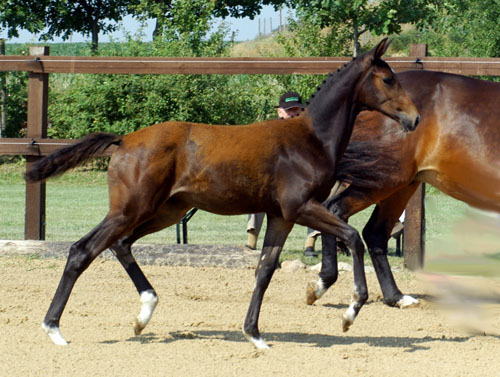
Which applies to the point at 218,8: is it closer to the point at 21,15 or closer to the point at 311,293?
the point at 21,15

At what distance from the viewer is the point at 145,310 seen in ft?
16.5

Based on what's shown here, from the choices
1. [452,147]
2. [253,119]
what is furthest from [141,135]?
[253,119]

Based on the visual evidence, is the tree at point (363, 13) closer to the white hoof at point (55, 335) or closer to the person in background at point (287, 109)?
the person in background at point (287, 109)

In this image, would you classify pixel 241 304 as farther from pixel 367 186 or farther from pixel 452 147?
pixel 452 147

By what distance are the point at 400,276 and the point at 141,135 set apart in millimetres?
3544

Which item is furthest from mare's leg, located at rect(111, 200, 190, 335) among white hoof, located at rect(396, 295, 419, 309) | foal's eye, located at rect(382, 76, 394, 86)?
white hoof, located at rect(396, 295, 419, 309)

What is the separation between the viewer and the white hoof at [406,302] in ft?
20.5

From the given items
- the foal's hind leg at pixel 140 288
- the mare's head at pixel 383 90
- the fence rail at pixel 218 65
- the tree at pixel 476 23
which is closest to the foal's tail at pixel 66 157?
the foal's hind leg at pixel 140 288

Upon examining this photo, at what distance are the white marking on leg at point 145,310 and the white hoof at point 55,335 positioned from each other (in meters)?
0.48

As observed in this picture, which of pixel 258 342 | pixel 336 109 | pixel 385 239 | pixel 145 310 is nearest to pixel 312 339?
pixel 258 342

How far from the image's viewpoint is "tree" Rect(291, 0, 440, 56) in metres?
18.8

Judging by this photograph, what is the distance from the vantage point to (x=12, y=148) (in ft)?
26.0

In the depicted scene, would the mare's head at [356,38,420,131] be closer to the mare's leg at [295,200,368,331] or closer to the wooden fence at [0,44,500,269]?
the mare's leg at [295,200,368,331]

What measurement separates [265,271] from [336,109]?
1.13 metres
